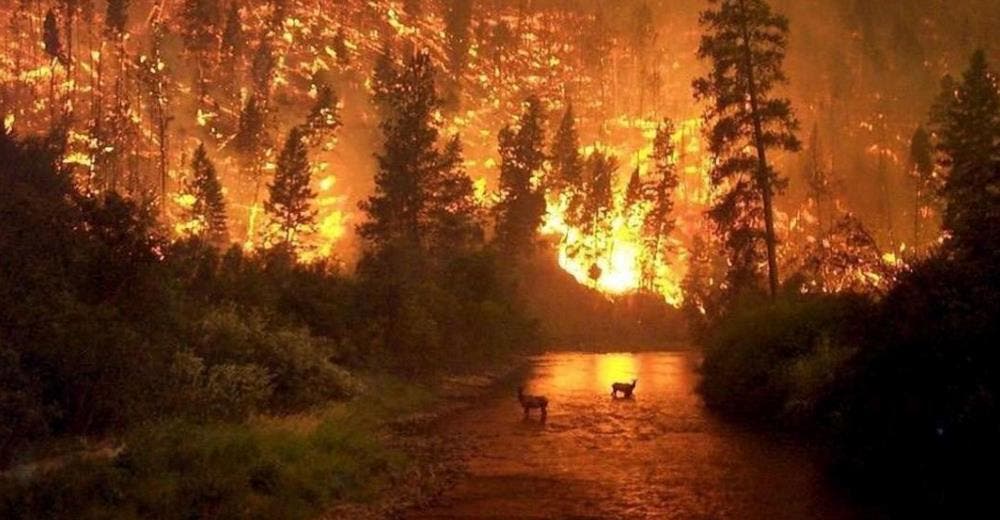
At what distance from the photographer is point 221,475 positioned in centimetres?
1541

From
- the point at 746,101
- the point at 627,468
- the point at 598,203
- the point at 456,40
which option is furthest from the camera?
the point at 456,40

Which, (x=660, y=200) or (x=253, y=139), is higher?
(x=253, y=139)

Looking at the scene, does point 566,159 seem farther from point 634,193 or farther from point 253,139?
point 253,139

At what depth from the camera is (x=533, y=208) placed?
101 m

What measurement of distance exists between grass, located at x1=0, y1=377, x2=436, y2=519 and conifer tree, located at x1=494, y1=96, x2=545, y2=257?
7518 centimetres

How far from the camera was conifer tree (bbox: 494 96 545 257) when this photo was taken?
98.1 metres

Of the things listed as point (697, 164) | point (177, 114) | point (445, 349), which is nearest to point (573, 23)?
point (697, 164)

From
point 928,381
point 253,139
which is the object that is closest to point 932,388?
point 928,381

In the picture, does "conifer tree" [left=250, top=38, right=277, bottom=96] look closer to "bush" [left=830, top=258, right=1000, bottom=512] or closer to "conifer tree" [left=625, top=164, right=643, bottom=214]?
"conifer tree" [left=625, top=164, right=643, bottom=214]

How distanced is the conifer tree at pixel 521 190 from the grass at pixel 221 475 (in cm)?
7518

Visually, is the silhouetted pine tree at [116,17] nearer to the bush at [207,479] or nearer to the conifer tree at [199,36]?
the conifer tree at [199,36]

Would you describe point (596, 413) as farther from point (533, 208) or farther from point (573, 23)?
point (573, 23)

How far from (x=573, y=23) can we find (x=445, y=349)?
387 feet

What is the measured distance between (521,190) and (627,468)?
264 ft
